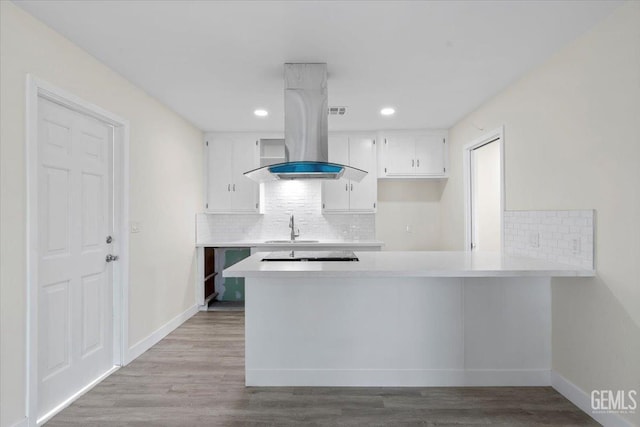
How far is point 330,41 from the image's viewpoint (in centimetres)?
240

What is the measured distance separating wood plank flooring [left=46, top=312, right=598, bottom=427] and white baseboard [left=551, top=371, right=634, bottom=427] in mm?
44

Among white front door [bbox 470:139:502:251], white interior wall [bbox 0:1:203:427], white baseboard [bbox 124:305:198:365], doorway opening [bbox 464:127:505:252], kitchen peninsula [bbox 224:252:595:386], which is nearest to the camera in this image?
white interior wall [bbox 0:1:203:427]

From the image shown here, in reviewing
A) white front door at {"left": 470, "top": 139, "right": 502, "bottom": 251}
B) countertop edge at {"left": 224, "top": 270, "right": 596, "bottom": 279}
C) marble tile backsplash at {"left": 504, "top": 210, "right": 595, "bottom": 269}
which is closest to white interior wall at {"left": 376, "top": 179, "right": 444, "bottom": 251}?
white front door at {"left": 470, "top": 139, "right": 502, "bottom": 251}

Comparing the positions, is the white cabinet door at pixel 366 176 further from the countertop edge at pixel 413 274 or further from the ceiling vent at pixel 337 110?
the countertop edge at pixel 413 274

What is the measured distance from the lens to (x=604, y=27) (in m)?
2.14

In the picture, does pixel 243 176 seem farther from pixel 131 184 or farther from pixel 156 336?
pixel 156 336

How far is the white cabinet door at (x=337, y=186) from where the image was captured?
196 inches

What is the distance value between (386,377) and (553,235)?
1592 millimetres

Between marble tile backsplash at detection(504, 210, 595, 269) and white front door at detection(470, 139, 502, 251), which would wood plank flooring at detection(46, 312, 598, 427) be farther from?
white front door at detection(470, 139, 502, 251)

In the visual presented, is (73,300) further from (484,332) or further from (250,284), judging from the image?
(484,332)

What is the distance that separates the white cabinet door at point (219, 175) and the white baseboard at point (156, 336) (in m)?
1.43

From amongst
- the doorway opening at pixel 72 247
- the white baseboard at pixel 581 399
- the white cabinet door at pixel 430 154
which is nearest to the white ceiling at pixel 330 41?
the doorway opening at pixel 72 247

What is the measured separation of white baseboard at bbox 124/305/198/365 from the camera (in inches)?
125

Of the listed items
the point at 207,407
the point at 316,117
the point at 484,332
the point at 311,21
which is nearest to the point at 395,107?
the point at 316,117
